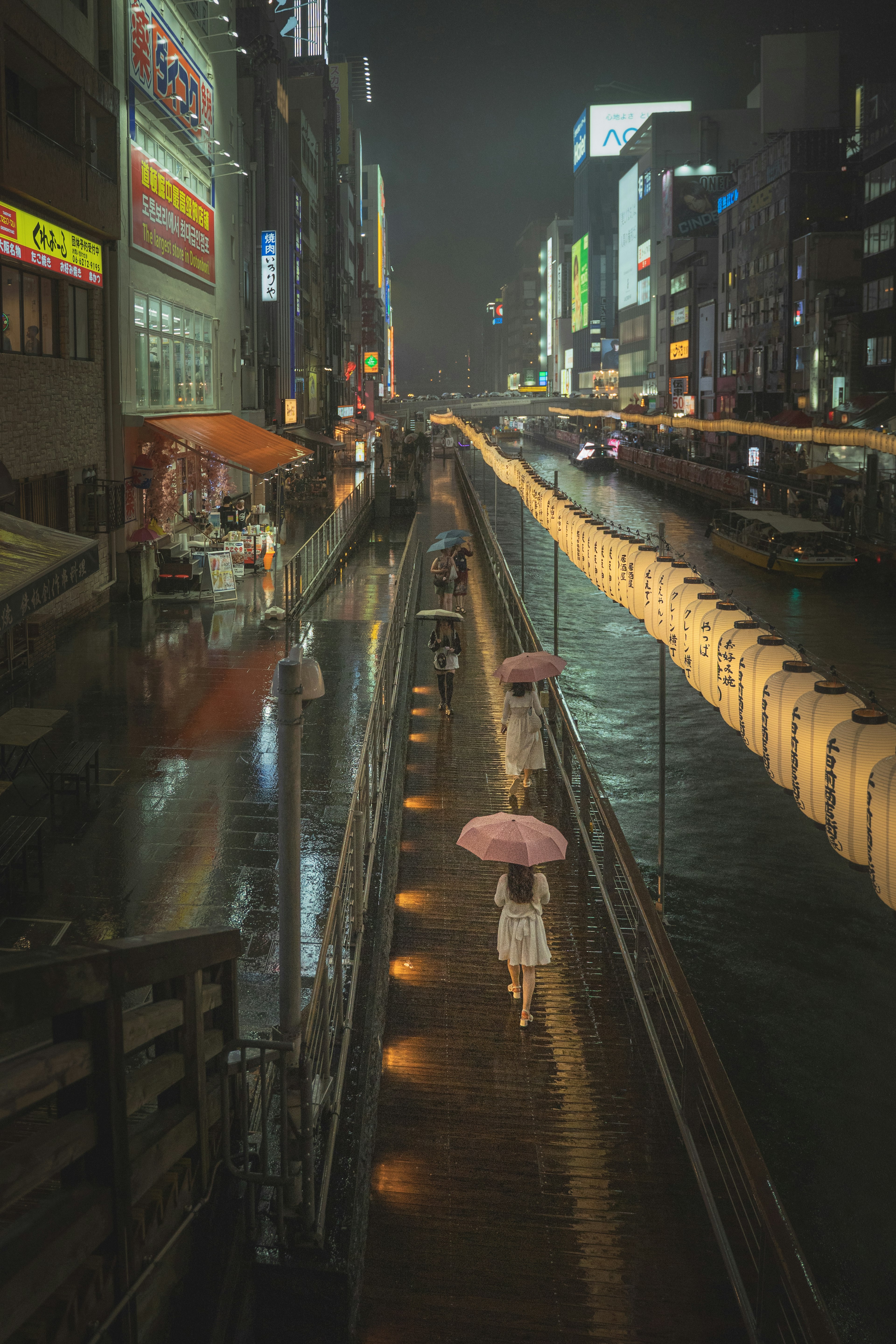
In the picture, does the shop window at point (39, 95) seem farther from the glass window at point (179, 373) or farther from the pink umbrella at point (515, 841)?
the pink umbrella at point (515, 841)

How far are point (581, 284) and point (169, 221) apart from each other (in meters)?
152

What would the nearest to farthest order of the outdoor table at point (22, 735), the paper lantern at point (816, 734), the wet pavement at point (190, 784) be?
the paper lantern at point (816, 734) → the wet pavement at point (190, 784) → the outdoor table at point (22, 735)

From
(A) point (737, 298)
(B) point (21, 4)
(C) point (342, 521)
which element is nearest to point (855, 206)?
(A) point (737, 298)

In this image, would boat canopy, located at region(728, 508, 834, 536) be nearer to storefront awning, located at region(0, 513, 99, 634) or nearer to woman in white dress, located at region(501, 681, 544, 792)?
woman in white dress, located at region(501, 681, 544, 792)

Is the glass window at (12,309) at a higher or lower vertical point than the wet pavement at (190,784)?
higher

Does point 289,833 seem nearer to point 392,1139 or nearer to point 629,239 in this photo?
point 392,1139

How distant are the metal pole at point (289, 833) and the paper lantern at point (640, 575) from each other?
8.46 metres

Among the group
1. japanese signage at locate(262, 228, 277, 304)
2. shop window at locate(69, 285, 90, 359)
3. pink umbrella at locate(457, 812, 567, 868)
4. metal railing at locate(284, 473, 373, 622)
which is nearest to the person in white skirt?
pink umbrella at locate(457, 812, 567, 868)

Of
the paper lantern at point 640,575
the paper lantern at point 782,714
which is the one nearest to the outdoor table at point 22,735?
the paper lantern at point 640,575

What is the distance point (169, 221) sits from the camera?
26984mm

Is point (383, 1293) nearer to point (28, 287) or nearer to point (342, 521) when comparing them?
point (28, 287)

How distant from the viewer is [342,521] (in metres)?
31.7

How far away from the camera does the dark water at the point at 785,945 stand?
7676 mm

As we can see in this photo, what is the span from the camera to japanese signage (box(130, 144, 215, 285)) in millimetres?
24172
